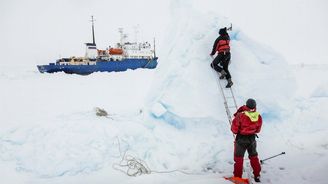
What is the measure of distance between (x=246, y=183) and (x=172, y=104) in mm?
2858

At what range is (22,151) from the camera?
639 cm

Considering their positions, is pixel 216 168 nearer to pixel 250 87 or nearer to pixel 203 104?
pixel 203 104

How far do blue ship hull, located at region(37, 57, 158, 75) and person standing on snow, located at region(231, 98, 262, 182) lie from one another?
34939mm

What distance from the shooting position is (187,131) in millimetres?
7184

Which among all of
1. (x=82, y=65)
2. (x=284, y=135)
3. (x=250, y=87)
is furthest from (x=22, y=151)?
(x=82, y=65)

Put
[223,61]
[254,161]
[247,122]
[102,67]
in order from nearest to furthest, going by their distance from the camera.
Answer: [247,122] < [254,161] < [223,61] < [102,67]

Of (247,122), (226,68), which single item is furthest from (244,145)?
(226,68)

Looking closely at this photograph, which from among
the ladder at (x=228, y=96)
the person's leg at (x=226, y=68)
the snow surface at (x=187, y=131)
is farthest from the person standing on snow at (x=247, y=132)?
the person's leg at (x=226, y=68)

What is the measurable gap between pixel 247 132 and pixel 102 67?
36.0m

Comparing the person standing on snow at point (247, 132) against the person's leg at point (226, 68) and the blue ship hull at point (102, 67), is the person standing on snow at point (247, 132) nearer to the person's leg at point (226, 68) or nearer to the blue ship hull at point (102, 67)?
the person's leg at point (226, 68)

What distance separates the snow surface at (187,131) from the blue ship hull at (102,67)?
100 ft

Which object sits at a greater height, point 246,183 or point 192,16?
point 192,16

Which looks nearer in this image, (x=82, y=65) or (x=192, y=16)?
(x=192, y=16)

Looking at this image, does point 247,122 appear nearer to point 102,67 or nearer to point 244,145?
point 244,145
